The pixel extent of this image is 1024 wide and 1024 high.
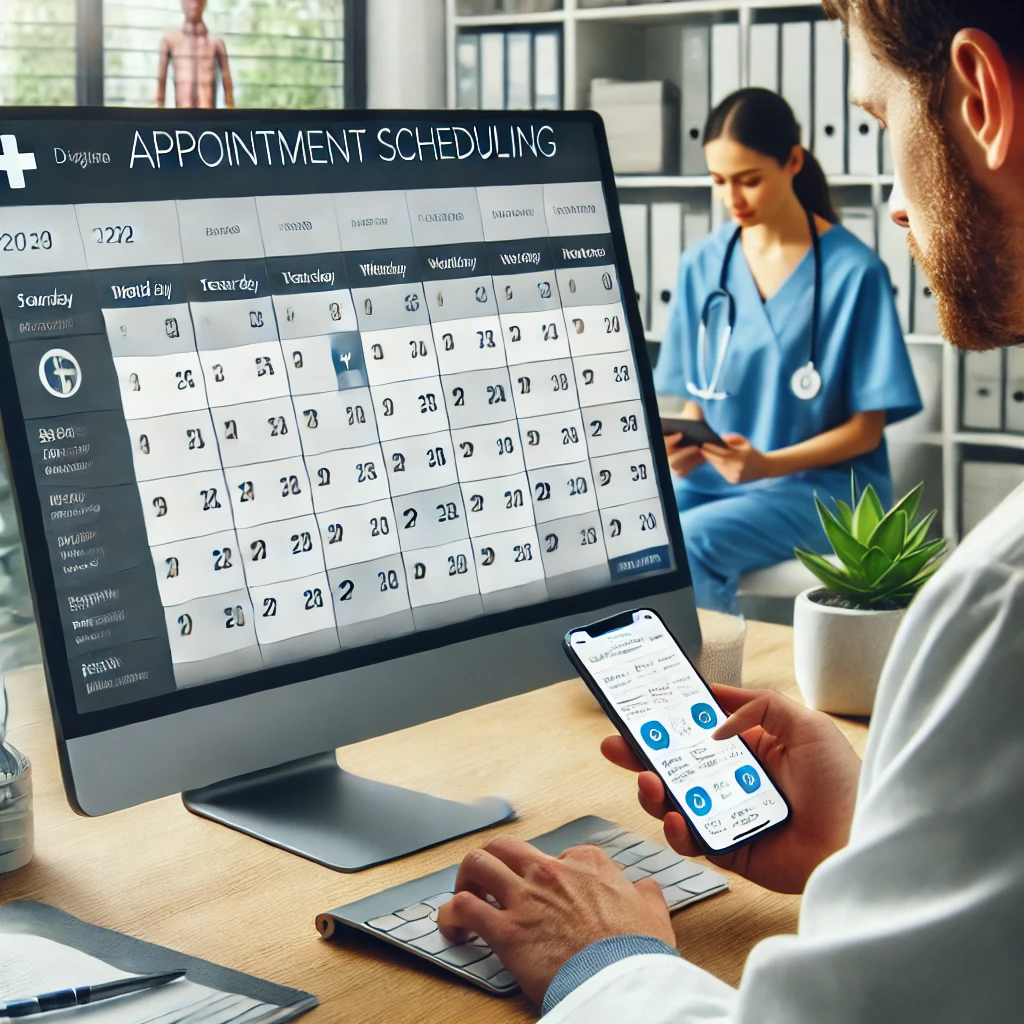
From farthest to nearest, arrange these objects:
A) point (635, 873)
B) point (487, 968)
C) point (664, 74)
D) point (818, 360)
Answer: point (664, 74) < point (818, 360) < point (635, 873) < point (487, 968)

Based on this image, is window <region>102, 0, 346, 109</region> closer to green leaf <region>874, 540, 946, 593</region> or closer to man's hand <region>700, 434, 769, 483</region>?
man's hand <region>700, 434, 769, 483</region>

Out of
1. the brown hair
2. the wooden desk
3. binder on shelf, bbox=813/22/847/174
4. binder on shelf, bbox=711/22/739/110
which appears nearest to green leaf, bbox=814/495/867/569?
the wooden desk

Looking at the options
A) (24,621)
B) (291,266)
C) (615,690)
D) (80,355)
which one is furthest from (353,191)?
(24,621)

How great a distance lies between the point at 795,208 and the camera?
9.17 feet

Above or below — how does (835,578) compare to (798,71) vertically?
below

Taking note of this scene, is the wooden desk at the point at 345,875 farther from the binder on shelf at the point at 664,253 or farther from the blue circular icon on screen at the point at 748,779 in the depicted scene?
the binder on shelf at the point at 664,253

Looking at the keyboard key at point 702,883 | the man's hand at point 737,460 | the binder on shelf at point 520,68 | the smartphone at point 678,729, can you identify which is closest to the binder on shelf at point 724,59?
the binder on shelf at point 520,68

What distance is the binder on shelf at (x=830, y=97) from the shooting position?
2.94m

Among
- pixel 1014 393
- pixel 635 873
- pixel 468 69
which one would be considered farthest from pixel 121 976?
pixel 468 69

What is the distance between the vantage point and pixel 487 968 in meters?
0.66

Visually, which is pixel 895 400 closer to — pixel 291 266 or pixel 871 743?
pixel 291 266

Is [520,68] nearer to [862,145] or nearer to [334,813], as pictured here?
[862,145]

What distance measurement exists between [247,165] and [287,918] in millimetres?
448

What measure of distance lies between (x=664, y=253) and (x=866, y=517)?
2.22m
